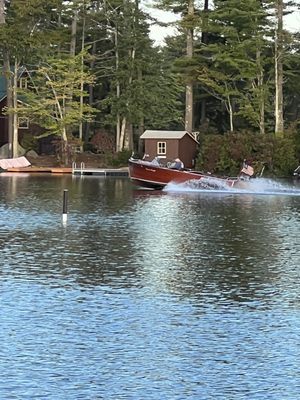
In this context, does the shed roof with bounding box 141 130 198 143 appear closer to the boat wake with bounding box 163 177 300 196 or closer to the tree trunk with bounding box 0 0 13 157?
the tree trunk with bounding box 0 0 13 157

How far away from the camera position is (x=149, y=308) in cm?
1318

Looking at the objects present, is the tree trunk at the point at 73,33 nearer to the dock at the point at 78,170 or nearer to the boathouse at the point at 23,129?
the boathouse at the point at 23,129

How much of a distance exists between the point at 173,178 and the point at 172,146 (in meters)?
14.5

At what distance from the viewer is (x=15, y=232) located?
22.5 metres

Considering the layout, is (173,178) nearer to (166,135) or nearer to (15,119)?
(166,135)

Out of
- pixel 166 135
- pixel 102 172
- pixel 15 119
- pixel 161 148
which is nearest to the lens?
pixel 102 172

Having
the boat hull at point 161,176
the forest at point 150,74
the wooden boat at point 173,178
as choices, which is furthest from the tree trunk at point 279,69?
the boat hull at point 161,176

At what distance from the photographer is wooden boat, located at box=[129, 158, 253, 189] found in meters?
41.2

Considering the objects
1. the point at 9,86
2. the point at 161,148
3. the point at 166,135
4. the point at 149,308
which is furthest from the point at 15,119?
the point at 149,308

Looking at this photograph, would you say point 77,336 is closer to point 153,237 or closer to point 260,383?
point 260,383

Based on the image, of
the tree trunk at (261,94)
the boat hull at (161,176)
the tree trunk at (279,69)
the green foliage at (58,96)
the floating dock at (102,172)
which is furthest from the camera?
the green foliage at (58,96)

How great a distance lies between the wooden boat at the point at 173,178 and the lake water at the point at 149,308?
14.2 meters

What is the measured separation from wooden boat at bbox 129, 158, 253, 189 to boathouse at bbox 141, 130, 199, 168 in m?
13.7

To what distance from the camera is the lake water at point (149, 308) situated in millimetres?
9500
